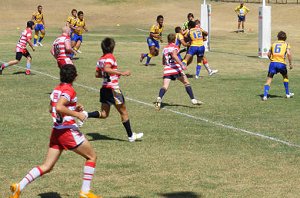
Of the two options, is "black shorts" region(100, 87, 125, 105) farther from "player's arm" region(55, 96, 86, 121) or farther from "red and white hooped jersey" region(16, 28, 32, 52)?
"red and white hooped jersey" region(16, 28, 32, 52)

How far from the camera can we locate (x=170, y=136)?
14.3m

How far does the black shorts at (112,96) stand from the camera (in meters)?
13.5

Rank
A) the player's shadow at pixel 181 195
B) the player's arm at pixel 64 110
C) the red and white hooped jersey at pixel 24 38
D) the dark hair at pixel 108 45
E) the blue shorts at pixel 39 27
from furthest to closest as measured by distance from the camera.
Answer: the blue shorts at pixel 39 27 → the red and white hooped jersey at pixel 24 38 → the dark hair at pixel 108 45 → the player's shadow at pixel 181 195 → the player's arm at pixel 64 110

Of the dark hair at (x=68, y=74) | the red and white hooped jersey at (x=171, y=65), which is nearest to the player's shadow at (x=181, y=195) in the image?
the dark hair at (x=68, y=74)

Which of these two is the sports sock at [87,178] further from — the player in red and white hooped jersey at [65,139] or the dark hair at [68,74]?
the dark hair at [68,74]

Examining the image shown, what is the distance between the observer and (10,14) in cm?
6588

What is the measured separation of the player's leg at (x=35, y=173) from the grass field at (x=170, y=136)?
2.34ft

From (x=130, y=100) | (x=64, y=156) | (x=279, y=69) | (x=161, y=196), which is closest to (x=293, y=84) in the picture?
(x=279, y=69)

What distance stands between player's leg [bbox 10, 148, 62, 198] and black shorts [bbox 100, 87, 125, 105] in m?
4.31

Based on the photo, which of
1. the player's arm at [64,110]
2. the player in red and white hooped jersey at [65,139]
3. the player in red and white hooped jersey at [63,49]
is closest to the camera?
the player's arm at [64,110]

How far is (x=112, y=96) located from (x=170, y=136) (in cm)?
163

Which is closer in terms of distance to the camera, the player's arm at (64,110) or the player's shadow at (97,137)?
the player's arm at (64,110)

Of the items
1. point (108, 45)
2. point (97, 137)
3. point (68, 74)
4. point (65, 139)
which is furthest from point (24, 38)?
point (65, 139)

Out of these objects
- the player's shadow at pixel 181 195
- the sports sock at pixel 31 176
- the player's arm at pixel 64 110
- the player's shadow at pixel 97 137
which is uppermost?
the player's arm at pixel 64 110
